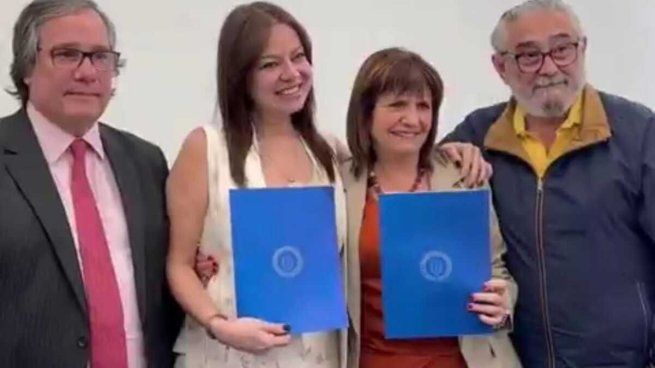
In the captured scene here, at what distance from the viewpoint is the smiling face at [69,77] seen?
68.1 inches

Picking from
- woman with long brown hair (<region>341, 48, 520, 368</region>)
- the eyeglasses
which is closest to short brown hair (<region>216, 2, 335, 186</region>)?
woman with long brown hair (<region>341, 48, 520, 368</region>)

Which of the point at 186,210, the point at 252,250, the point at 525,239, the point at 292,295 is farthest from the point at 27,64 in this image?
the point at 525,239

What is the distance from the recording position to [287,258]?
1770mm

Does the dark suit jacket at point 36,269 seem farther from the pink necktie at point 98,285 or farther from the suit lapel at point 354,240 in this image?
the suit lapel at point 354,240

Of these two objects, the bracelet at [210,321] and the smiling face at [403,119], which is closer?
the bracelet at [210,321]

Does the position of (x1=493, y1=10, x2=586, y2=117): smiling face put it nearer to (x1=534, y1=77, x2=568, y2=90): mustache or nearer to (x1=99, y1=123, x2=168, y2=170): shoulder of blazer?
(x1=534, y1=77, x2=568, y2=90): mustache

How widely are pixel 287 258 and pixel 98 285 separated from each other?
346 millimetres

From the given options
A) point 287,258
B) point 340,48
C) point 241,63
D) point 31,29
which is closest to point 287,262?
point 287,258

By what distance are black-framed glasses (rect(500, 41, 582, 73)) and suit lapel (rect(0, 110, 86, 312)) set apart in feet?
3.27

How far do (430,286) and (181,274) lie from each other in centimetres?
48

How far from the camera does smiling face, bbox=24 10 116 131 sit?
5.68ft

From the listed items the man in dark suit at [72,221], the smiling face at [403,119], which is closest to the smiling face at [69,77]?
the man in dark suit at [72,221]

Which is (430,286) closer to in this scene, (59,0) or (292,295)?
(292,295)

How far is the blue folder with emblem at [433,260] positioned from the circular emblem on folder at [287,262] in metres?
0.17
